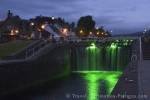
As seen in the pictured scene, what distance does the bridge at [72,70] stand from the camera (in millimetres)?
36625

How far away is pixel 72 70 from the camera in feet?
227

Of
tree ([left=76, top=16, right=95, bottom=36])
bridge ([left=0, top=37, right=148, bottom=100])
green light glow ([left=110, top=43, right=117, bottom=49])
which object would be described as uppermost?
tree ([left=76, top=16, right=95, bottom=36])

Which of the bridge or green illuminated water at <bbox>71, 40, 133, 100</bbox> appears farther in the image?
green illuminated water at <bbox>71, 40, 133, 100</bbox>

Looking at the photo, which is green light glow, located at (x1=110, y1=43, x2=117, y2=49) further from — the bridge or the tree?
the tree

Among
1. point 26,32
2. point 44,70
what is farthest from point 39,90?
point 26,32

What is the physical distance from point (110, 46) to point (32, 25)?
5368cm

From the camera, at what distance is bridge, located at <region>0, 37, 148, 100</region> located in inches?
1442

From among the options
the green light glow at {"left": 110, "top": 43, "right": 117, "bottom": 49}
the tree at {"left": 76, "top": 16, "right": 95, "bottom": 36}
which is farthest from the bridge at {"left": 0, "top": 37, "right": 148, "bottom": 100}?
the tree at {"left": 76, "top": 16, "right": 95, "bottom": 36}

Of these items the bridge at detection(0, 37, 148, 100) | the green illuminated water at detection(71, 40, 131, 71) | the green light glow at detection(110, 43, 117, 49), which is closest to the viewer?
the bridge at detection(0, 37, 148, 100)

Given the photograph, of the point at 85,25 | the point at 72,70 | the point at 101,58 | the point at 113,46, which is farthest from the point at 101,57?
the point at 85,25

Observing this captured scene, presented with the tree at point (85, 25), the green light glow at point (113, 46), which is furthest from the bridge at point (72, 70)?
the tree at point (85, 25)

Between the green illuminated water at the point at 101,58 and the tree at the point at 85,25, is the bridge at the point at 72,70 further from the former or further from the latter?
the tree at the point at 85,25

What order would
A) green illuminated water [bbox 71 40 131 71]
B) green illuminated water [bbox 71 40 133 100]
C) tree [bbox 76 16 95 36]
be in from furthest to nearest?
tree [bbox 76 16 95 36]
green illuminated water [bbox 71 40 131 71]
green illuminated water [bbox 71 40 133 100]

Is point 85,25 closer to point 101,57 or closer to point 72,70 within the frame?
point 101,57
